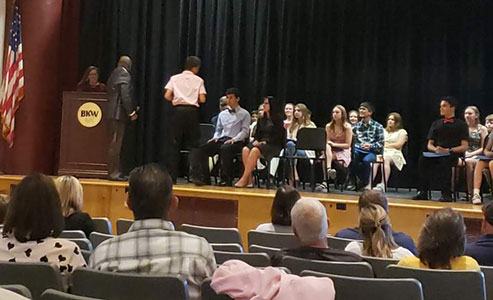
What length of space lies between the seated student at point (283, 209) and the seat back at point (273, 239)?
8.3 inches

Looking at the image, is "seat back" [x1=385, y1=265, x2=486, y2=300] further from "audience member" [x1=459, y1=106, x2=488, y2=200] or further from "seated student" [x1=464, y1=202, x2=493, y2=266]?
"audience member" [x1=459, y1=106, x2=488, y2=200]

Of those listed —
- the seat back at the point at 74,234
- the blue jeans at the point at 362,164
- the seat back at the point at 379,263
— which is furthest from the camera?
the blue jeans at the point at 362,164

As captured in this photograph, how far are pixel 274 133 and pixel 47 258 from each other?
15.9ft

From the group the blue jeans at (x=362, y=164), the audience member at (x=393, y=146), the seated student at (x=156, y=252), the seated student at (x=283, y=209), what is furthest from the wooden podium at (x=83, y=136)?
the seated student at (x=156, y=252)

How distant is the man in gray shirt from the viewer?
750 centimetres

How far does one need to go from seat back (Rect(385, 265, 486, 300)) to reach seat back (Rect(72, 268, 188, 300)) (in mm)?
1002

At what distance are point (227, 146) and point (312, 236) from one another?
473 centimetres

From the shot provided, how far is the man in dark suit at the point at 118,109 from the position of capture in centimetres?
735

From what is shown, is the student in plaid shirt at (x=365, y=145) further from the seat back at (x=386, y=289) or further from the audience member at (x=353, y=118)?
the seat back at (x=386, y=289)

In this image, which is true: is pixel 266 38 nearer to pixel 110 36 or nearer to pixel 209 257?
pixel 110 36

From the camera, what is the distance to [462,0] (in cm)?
898

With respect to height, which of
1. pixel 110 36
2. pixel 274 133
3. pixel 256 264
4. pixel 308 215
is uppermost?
pixel 110 36

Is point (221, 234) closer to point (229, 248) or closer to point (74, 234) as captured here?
point (229, 248)

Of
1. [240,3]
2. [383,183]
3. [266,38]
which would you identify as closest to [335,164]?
[383,183]
